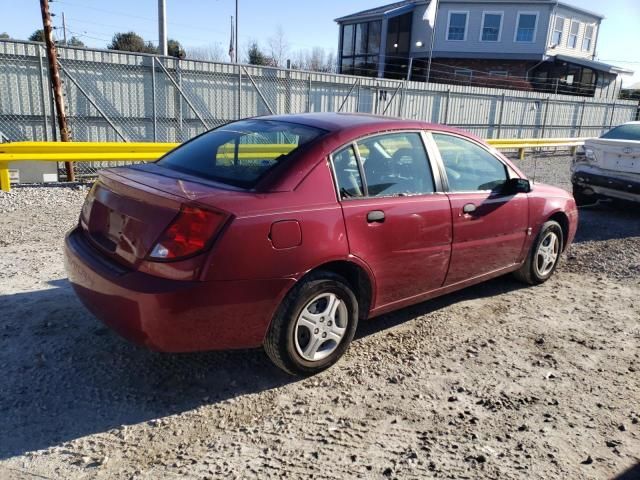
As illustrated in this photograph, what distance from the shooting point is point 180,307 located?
2.75m

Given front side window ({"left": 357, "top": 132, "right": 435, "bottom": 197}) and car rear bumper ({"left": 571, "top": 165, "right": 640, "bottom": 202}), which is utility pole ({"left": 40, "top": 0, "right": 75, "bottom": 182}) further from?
car rear bumper ({"left": 571, "top": 165, "right": 640, "bottom": 202})

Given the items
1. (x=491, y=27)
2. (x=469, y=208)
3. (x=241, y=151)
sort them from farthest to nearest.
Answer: (x=491, y=27) < (x=469, y=208) < (x=241, y=151)

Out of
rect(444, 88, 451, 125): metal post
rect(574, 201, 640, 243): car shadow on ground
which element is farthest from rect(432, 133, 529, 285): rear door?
rect(444, 88, 451, 125): metal post

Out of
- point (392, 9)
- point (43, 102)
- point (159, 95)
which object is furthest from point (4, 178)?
point (392, 9)

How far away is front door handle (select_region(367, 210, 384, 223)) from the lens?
343cm

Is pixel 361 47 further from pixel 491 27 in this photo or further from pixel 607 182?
pixel 607 182

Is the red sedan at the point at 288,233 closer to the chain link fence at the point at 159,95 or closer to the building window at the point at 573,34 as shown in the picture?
the chain link fence at the point at 159,95

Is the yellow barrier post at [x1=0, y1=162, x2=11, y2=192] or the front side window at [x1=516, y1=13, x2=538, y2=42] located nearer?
the yellow barrier post at [x1=0, y1=162, x2=11, y2=192]

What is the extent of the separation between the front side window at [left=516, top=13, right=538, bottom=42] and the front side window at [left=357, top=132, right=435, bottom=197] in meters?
33.1

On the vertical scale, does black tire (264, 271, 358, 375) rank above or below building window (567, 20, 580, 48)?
below

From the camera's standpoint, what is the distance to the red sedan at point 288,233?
110 inches

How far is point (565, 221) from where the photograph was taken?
541cm

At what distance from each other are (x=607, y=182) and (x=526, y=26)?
2848 cm

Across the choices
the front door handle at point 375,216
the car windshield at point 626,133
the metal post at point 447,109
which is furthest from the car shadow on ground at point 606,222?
the metal post at point 447,109
